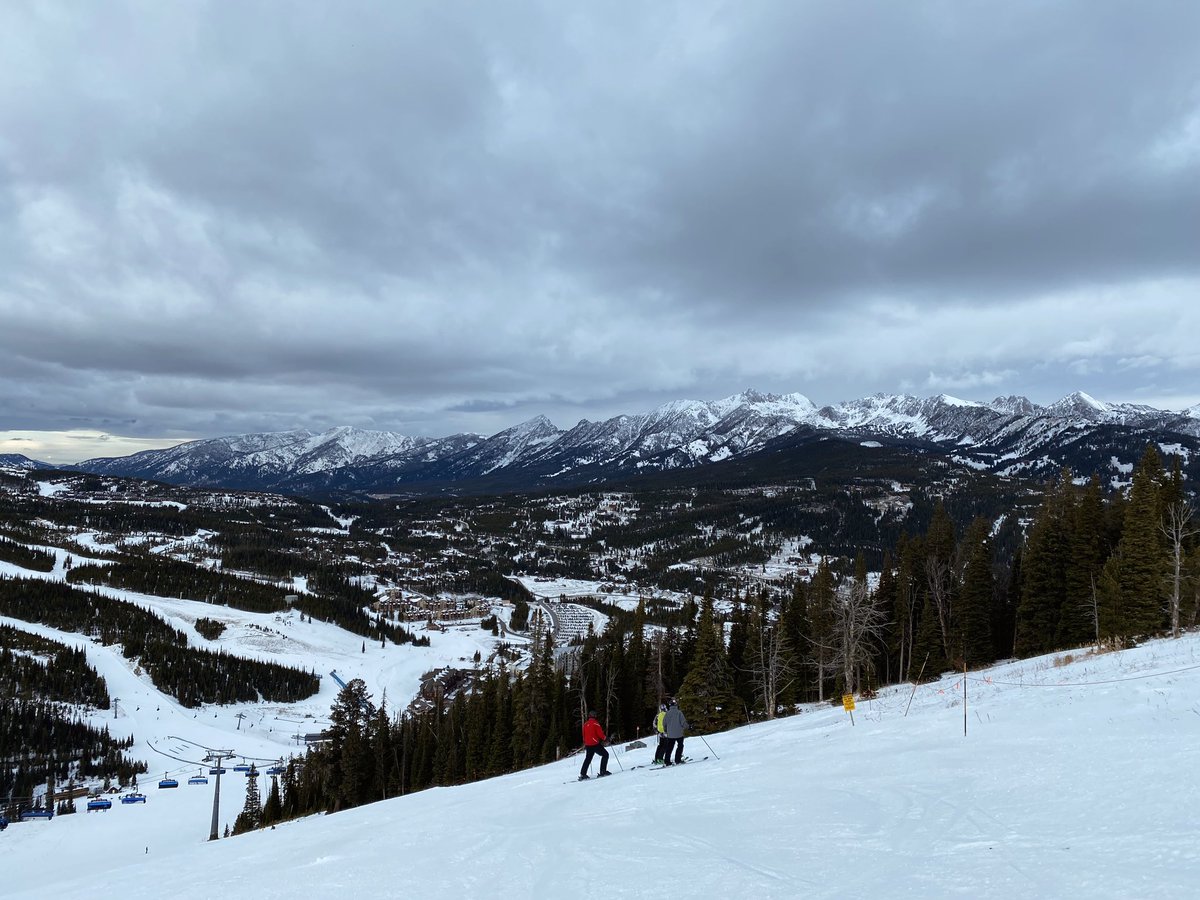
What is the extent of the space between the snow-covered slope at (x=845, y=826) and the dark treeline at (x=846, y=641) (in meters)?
23.7

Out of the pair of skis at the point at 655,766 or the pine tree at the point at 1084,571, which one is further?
the pine tree at the point at 1084,571

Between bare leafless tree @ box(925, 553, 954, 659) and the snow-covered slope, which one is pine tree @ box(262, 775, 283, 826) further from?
bare leafless tree @ box(925, 553, 954, 659)

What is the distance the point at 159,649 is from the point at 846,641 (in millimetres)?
161598

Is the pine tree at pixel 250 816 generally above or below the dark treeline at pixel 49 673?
below

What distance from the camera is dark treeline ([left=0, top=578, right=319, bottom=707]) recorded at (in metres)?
132

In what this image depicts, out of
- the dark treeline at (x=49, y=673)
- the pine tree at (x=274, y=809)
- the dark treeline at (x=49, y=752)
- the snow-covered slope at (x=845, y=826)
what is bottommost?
the dark treeline at (x=49, y=752)

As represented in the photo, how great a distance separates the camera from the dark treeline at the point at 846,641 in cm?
3709

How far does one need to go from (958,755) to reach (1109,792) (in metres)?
3.43

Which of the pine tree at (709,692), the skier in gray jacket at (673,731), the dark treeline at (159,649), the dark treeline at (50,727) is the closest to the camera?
the skier in gray jacket at (673,731)

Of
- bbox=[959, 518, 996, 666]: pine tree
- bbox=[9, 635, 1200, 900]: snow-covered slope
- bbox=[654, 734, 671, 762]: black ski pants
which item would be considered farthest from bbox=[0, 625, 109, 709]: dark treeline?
bbox=[959, 518, 996, 666]: pine tree

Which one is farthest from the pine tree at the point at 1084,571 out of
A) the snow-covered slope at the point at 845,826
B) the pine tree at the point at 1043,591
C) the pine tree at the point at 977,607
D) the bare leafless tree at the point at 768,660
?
the snow-covered slope at the point at 845,826

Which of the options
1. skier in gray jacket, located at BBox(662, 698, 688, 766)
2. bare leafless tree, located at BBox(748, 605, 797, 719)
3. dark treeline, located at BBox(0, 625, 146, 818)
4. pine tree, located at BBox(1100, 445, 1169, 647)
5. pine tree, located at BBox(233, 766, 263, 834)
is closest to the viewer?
skier in gray jacket, located at BBox(662, 698, 688, 766)

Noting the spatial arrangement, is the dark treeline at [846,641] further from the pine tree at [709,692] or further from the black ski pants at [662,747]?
the black ski pants at [662,747]

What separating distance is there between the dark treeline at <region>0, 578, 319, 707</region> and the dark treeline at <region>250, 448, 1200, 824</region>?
7640 cm
